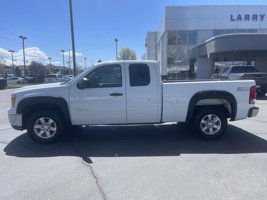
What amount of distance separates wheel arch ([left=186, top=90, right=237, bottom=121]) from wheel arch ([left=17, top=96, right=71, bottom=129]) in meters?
2.94

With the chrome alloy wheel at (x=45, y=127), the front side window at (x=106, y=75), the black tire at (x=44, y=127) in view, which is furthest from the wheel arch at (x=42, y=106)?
the front side window at (x=106, y=75)

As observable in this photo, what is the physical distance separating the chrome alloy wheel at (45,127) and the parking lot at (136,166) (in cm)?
28

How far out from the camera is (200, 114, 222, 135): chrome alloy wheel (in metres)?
6.45

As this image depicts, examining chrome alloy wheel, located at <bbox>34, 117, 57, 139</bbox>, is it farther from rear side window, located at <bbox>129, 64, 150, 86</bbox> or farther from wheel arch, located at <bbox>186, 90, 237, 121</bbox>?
wheel arch, located at <bbox>186, 90, 237, 121</bbox>

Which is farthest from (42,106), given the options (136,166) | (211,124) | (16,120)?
(211,124)

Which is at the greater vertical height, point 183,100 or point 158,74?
point 158,74

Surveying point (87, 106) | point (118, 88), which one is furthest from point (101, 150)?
point (118, 88)

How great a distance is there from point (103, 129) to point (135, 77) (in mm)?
2360

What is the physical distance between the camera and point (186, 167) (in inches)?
188

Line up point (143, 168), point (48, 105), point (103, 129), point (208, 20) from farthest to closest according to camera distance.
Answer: point (208, 20) < point (103, 129) < point (48, 105) < point (143, 168)

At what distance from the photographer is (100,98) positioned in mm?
6074

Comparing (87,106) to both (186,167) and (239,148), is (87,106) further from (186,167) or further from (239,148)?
(239,148)

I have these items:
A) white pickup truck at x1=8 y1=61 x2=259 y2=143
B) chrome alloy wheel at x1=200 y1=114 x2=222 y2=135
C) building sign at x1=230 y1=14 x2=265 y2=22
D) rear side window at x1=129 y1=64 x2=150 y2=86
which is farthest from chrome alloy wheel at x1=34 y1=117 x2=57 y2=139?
building sign at x1=230 y1=14 x2=265 y2=22

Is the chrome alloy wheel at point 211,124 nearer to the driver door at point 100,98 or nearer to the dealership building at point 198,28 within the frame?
the driver door at point 100,98
